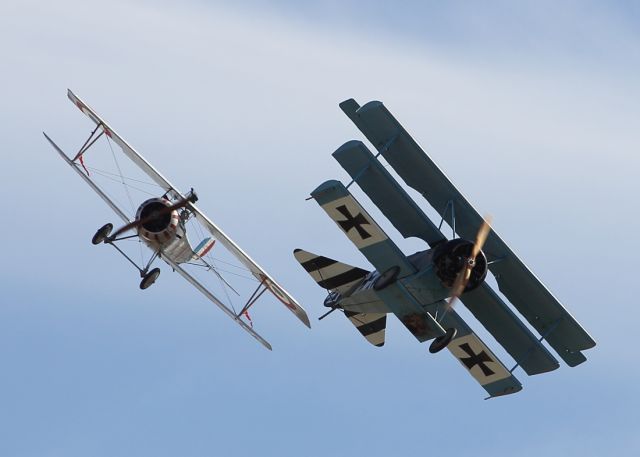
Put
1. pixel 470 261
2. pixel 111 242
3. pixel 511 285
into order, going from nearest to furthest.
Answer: pixel 470 261 → pixel 511 285 → pixel 111 242

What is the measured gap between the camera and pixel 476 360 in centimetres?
2958

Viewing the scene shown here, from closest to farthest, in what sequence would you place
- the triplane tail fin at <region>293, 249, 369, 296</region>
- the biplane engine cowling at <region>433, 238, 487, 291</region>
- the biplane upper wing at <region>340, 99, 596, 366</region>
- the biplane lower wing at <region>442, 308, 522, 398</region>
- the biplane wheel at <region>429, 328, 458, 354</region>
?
1. the biplane engine cowling at <region>433, 238, 487, 291</region>
2. the biplane wheel at <region>429, 328, 458, 354</region>
3. the biplane upper wing at <region>340, 99, 596, 366</region>
4. the triplane tail fin at <region>293, 249, 369, 296</region>
5. the biplane lower wing at <region>442, 308, 522, 398</region>

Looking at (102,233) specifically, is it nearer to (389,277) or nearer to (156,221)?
(156,221)

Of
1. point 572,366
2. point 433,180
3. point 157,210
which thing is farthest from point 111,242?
point 572,366

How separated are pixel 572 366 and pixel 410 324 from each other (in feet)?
14.6

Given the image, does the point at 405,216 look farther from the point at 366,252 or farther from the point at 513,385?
the point at 513,385

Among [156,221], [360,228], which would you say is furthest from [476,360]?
[156,221]

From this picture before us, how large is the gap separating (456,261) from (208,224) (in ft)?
28.3

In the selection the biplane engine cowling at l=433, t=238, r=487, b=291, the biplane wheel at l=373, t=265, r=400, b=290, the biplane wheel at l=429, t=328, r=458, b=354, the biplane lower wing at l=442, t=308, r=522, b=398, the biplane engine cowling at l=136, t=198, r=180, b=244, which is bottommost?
the biplane lower wing at l=442, t=308, r=522, b=398

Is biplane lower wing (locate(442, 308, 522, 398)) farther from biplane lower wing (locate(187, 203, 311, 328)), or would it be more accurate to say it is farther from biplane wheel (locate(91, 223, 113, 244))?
biplane wheel (locate(91, 223, 113, 244))

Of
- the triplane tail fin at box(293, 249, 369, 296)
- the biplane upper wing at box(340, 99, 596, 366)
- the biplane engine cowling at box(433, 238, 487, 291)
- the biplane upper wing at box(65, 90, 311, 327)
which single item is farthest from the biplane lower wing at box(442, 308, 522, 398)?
the biplane upper wing at box(65, 90, 311, 327)

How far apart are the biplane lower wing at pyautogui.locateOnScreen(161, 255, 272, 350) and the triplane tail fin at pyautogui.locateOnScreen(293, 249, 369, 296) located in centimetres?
416

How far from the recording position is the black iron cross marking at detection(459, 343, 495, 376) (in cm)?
2944

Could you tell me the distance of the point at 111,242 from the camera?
103 ft
